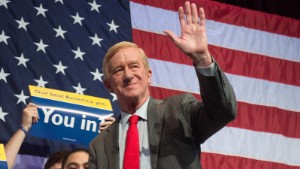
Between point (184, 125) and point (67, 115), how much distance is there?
71.1 inches

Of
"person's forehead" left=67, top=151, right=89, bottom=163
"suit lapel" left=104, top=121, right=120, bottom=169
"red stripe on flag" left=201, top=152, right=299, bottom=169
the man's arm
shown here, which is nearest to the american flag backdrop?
"red stripe on flag" left=201, top=152, right=299, bottom=169

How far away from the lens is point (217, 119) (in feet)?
3.89

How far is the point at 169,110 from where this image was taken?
131 centimetres

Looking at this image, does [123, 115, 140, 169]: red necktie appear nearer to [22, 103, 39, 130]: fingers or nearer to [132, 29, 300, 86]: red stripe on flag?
[22, 103, 39, 130]: fingers

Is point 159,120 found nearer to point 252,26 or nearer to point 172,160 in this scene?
point 172,160

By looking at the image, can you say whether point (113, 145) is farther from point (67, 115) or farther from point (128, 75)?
point (67, 115)

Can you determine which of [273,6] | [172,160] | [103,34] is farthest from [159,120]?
[273,6]

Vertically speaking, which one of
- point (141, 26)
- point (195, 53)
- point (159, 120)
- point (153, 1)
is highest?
point (153, 1)

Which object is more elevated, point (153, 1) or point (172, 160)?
point (153, 1)

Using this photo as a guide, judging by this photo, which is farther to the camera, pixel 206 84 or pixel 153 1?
pixel 153 1

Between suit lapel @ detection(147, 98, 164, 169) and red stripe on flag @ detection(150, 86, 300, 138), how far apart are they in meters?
2.80

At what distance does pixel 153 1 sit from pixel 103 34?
596 millimetres

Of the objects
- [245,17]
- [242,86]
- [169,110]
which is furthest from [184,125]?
[245,17]

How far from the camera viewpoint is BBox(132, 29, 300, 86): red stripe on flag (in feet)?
13.1
